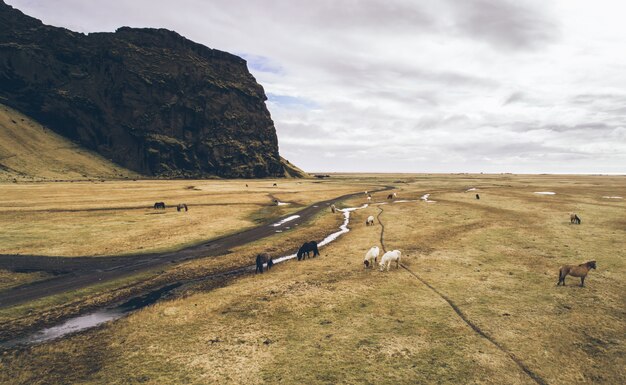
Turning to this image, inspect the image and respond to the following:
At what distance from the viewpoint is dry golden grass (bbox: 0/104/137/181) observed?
14012cm

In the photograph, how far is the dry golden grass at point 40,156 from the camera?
140 m

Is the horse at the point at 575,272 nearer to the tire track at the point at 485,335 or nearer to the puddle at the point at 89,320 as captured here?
the tire track at the point at 485,335

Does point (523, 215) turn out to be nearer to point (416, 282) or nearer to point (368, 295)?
point (416, 282)

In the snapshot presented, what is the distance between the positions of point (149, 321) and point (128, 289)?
6.94m

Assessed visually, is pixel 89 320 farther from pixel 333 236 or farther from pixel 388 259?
pixel 333 236

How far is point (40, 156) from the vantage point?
518 ft

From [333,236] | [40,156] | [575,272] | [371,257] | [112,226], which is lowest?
[333,236]

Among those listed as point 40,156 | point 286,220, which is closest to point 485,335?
point 286,220

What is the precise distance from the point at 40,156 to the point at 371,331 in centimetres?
→ 19907

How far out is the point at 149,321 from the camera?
55.3ft

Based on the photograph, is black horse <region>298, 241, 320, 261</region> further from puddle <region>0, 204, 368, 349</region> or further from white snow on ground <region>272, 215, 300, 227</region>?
white snow on ground <region>272, 215, 300, 227</region>

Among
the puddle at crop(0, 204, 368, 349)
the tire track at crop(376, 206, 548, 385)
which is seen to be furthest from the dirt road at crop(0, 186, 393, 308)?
the tire track at crop(376, 206, 548, 385)

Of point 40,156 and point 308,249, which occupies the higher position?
point 40,156

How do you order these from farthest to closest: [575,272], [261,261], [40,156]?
[40,156], [261,261], [575,272]
